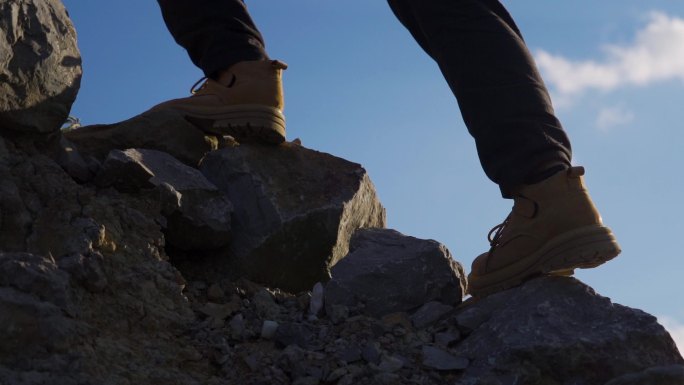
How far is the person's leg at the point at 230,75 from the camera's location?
4488 mm

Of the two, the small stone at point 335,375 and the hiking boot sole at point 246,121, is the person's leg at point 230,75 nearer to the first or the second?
the hiking boot sole at point 246,121

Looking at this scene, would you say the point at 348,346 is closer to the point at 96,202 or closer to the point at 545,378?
the point at 545,378

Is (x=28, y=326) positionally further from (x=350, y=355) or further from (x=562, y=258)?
(x=562, y=258)

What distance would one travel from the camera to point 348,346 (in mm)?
3197

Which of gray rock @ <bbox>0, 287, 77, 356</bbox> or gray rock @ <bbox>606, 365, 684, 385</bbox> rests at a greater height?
gray rock @ <bbox>606, 365, 684, 385</bbox>

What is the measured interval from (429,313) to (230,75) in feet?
5.36

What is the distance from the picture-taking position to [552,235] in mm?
3488

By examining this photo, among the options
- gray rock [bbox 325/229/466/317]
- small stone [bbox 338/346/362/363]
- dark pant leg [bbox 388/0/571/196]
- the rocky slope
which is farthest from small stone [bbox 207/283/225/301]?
dark pant leg [bbox 388/0/571/196]

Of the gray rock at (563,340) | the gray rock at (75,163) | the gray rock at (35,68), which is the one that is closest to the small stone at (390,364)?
the gray rock at (563,340)

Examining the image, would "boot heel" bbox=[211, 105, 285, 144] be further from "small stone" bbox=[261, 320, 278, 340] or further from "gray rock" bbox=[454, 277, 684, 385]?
"gray rock" bbox=[454, 277, 684, 385]

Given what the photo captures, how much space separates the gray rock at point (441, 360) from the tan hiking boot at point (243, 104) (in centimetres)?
164

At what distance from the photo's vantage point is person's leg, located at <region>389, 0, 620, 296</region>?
342 cm

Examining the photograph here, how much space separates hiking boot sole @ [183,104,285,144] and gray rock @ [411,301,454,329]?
4.21 feet

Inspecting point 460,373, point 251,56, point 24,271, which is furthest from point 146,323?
point 251,56
